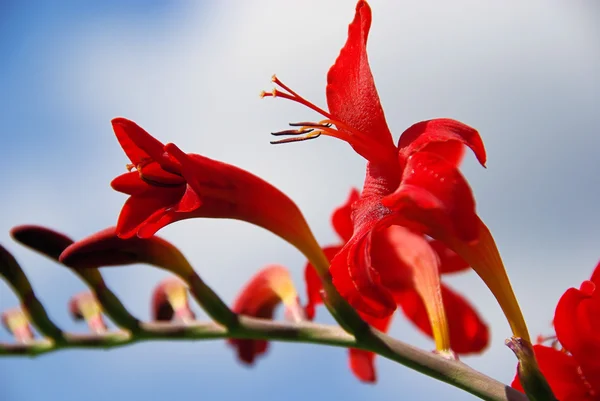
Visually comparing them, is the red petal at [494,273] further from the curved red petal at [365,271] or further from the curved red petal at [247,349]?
the curved red petal at [247,349]

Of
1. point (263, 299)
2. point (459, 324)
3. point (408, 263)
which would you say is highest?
point (408, 263)

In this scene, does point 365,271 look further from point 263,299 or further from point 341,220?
point 341,220

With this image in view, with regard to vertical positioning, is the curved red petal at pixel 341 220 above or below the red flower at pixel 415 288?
above

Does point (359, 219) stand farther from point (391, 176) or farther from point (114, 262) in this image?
point (114, 262)

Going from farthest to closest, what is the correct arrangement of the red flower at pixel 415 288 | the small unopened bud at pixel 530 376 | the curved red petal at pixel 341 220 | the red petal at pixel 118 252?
1. the curved red petal at pixel 341 220
2. the red flower at pixel 415 288
3. the red petal at pixel 118 252
4. the small unopened bud at pixel 530 376

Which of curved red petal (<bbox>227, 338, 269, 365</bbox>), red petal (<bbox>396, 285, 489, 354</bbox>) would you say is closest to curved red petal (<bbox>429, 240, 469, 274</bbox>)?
red petal (<bbox>396, 285, 489, 354</bbox>)

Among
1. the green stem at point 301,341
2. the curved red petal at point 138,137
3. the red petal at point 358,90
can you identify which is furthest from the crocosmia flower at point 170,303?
the red petal at point 358,90

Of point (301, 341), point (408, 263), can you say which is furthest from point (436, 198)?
point (408, 263)

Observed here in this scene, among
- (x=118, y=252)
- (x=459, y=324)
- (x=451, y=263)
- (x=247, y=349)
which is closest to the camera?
(x=118, y=252)
